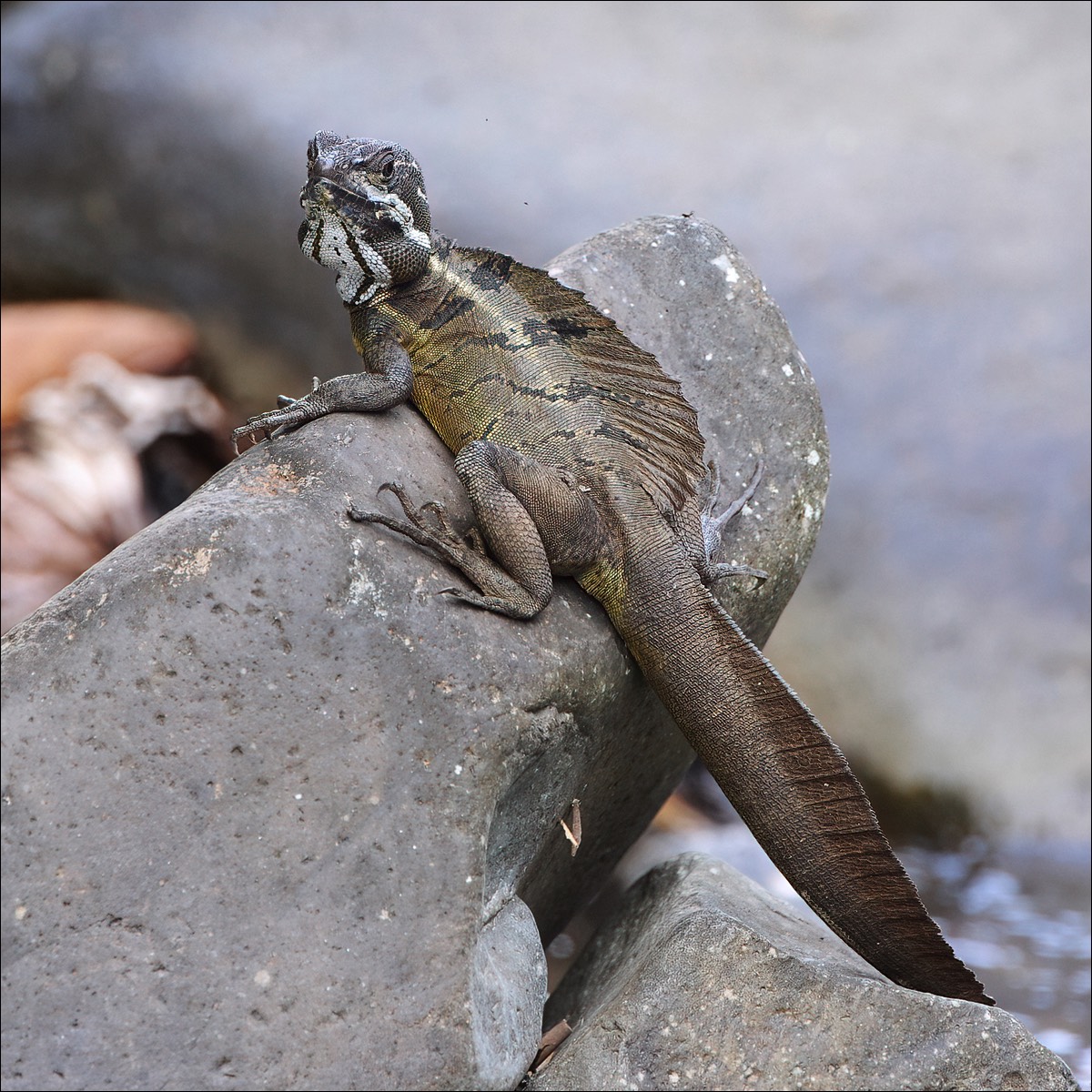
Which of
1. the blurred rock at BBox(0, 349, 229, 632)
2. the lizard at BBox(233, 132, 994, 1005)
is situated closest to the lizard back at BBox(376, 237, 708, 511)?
the lizard at BBox(233, 132, 994, 1005)

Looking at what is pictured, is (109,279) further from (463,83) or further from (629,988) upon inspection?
(629,988)

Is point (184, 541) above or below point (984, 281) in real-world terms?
below

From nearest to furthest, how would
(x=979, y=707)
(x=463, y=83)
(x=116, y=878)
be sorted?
(x=116, y=878) → (x=979, y=707) → (x=463, y=83)

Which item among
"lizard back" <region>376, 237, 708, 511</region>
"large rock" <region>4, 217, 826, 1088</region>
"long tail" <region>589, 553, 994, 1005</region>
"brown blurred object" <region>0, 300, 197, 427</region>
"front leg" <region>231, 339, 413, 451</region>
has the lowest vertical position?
"large rock" <region>4, 217, 826, 1088</region>

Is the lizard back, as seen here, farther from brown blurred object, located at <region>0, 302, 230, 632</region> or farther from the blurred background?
brown blurred object, located at <region>0, 302, 230, 632</region>

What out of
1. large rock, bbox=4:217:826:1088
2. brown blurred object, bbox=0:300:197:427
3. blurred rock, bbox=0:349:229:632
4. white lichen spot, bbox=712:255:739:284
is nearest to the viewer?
large rock, bbox=4:217:826:1088

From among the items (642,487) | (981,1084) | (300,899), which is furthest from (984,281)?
(300,899)

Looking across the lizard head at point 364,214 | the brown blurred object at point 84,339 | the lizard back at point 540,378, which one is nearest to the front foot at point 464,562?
the lizard back at point 540,378
